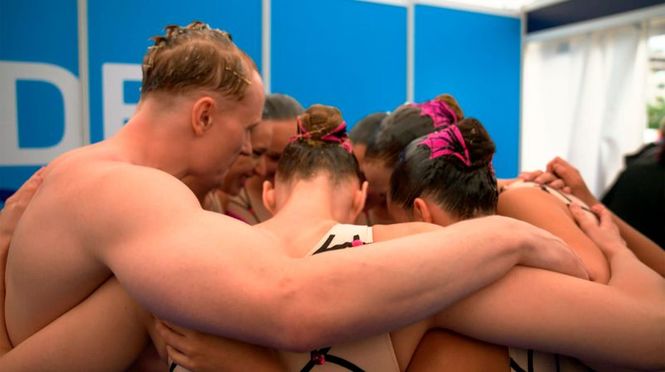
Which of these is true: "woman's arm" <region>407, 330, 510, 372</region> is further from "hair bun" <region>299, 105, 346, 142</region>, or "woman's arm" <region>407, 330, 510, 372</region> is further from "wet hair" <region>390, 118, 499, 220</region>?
"hair bun" <region>299, 105, 346, 142</region>

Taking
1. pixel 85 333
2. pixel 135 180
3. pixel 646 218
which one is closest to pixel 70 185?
pixel 135 180

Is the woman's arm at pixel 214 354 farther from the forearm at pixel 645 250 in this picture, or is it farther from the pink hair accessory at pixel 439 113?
the forearm at pixel 645 250

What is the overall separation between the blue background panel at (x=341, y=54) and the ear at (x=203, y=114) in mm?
2689

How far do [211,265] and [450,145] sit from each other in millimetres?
693

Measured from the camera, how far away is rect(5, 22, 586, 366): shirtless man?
30.0 inches

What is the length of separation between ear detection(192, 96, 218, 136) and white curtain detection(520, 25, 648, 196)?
4432 mm

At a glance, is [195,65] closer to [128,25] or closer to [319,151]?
[319,151]

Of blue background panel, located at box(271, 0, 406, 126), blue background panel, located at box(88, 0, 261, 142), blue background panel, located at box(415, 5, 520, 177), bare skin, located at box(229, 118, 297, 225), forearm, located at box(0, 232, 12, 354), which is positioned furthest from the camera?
blue background panel, located at box(415, 5, 520, 177)

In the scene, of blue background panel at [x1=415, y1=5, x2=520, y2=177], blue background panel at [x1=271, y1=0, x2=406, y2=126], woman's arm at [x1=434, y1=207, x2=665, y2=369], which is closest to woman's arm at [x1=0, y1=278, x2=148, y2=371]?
woman's arm at [x1=434, y1=207, x2=665, y2=369]

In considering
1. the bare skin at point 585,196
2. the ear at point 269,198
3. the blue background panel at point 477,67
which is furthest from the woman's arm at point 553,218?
the blue background panel at point 477,67

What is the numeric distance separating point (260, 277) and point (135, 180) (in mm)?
317

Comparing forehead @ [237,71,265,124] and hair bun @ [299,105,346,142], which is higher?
forehead @ [237,71,265,124]

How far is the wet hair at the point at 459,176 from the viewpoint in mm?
1206

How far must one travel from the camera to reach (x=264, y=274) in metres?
0.77
